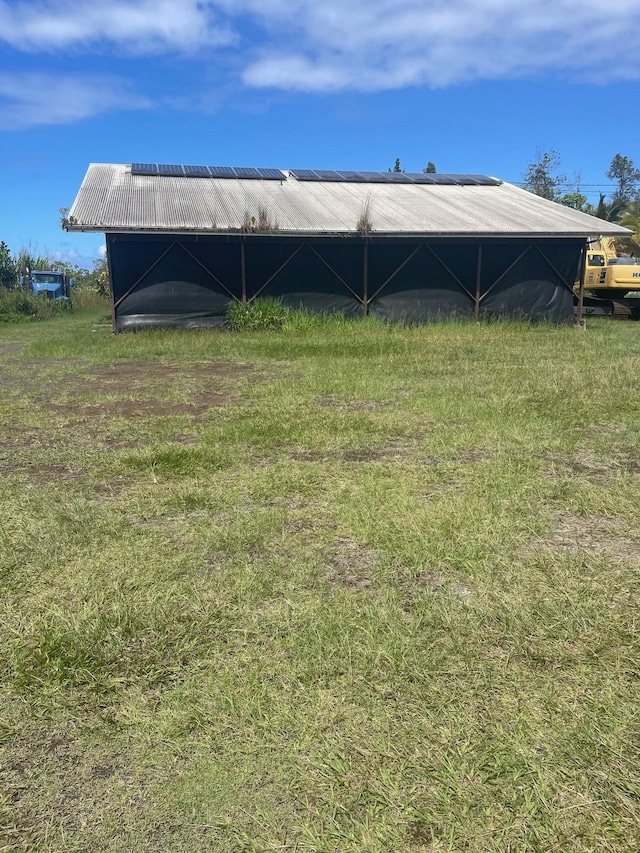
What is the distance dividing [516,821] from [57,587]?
230cm

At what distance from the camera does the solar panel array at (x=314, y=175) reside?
61.0 feet

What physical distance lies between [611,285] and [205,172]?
13.1m

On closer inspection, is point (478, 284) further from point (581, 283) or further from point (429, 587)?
point (429, 587)

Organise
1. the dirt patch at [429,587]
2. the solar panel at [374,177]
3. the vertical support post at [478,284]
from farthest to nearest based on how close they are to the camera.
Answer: the solar panel at [374,177] < the vertical support post at [478,284] < the dirt patch at [429,587]

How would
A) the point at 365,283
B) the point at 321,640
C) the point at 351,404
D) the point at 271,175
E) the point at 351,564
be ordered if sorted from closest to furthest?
the point at 321,640 < the point at 351,564 < the point at 351,404 < the point at 365,283 < the point at 271,175

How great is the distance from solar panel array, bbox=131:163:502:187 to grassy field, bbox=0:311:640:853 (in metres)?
14.9

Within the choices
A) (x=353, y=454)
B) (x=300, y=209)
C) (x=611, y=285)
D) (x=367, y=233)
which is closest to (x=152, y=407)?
(x=353, y=454)

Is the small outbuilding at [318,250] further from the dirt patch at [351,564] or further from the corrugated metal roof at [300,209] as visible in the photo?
the dirt patch at [351,564]

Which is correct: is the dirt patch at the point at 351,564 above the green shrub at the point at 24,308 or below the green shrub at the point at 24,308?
below

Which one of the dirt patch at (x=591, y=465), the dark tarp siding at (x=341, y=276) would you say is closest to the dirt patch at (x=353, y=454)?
the dirt patch at (x=591, y=465)

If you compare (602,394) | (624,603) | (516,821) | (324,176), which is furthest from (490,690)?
(324,176)

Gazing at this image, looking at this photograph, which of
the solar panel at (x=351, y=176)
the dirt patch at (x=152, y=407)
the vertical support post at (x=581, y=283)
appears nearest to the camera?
the dirt patch at (x=152, y=407)

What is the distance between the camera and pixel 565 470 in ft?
15.7

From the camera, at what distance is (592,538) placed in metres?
3.56
